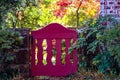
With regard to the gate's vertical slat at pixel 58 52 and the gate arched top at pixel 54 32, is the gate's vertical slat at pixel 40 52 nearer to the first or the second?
the gate arched top at pixel 54 32

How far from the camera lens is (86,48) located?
23.6 feet

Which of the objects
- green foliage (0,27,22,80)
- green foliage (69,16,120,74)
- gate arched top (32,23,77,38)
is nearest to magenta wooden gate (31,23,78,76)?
gate arched top (32,23,77,38)

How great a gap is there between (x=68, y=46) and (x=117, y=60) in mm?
1352

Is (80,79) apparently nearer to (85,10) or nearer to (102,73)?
(102,73)

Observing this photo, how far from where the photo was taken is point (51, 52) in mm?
7020

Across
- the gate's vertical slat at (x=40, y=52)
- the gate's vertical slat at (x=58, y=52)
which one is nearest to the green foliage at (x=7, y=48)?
the gate's vertical slat at (x=40, y=52)

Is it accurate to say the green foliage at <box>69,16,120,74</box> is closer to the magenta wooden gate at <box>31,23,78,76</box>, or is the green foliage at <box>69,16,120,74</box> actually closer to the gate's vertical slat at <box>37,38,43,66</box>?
the magenta wooden gate at <box>31,23,78,76</box>

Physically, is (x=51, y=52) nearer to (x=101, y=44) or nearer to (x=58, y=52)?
(x=58, y=52)

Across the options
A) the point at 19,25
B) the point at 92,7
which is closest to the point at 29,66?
the point at 19,25

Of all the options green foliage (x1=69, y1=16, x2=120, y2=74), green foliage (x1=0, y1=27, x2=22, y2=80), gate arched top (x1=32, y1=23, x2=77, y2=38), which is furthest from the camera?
gate arched top (x1=32, y1=23, x2=77, y2=38)

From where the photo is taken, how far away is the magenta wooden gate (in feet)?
22.8

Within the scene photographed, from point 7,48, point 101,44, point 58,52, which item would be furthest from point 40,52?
point 101,44

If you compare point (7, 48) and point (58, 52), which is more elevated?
point (7, 48)

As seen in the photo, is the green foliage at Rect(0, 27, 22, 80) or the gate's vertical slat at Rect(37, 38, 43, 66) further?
the gate's vertical slat at Rect(37, 38, 43, 66)
